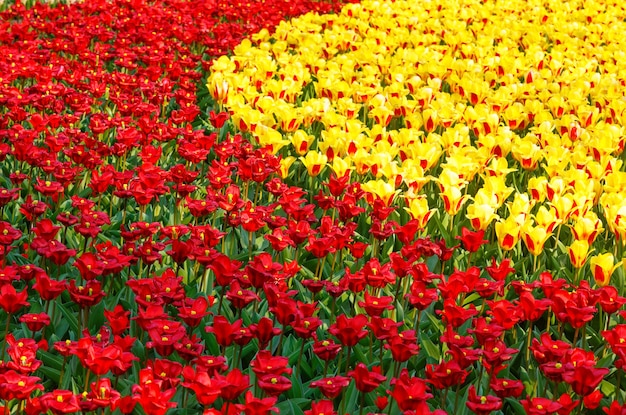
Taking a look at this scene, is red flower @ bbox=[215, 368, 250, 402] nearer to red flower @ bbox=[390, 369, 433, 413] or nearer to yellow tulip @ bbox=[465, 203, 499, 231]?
red flower @ bbox=[390, 369, 433, 413]

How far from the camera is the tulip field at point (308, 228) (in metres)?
3.20

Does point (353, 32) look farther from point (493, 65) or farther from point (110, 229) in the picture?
point (110, 229)

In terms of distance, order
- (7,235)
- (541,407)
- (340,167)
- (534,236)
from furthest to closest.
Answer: (340,167)
(534,236)
(7,235)
(541,407)

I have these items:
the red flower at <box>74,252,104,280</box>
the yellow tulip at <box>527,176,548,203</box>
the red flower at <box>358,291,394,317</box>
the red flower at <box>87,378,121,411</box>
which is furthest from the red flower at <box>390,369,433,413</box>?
the yellow tulip at <box>527,176,548,203</box>

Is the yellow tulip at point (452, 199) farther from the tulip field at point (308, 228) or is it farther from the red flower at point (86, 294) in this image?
the red flower at point (86, 294)

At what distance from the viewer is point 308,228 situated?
418 cm

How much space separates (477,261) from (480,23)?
615 centimetres

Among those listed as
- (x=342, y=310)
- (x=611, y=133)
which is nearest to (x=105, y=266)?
(x=342, y=310)

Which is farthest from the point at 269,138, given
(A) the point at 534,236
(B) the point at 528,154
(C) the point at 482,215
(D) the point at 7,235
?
(D) the point at 7,235

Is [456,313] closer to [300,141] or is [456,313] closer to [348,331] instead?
[348,331]

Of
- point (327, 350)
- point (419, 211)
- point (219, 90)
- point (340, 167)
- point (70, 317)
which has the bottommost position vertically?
point (219, 90)

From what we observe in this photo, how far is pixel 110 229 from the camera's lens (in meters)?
4.87

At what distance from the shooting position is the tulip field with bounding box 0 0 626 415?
3.20 meters

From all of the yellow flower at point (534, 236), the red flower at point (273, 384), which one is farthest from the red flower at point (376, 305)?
the yellow flower at point (534, 236)
